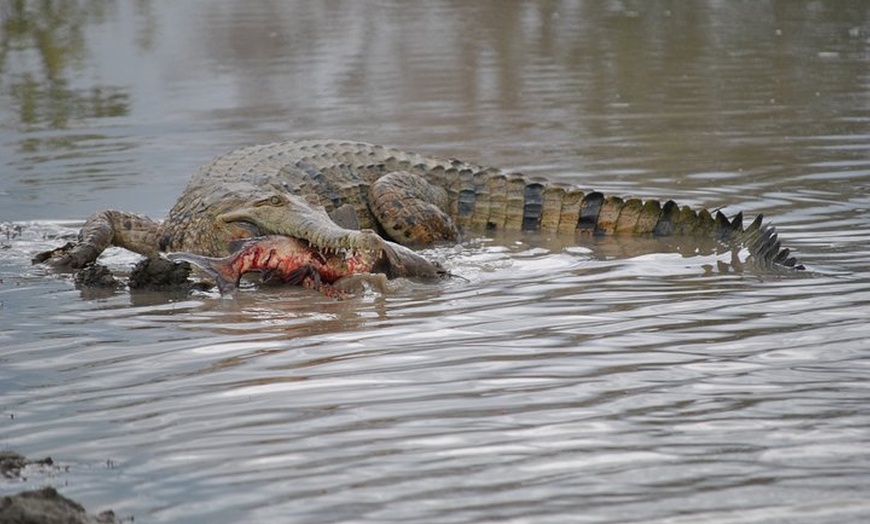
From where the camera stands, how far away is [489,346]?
5688mm

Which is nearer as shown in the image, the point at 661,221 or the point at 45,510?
the point at 45,510

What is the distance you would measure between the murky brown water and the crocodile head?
0.28m

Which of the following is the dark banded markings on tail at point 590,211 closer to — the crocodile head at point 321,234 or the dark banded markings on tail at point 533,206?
the dark banded markings on tail at point 533,206

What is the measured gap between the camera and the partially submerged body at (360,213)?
746 centimetres

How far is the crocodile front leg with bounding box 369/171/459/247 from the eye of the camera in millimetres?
8969

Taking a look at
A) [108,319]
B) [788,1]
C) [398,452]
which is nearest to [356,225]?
[108,319]

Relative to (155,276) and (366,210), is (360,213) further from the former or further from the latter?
(155,276)

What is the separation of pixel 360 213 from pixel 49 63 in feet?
32.7

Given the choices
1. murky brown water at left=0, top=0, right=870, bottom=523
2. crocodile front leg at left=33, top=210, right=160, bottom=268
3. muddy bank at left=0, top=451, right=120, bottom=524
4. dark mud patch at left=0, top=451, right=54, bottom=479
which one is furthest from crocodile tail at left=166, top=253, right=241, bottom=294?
muddy bank at left=0, top=451, right=120, bottom=524

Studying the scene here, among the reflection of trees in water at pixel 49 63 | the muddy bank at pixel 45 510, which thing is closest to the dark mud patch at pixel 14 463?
the muddy bank at pixel 45 510

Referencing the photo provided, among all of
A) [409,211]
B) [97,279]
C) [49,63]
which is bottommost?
[97,279]

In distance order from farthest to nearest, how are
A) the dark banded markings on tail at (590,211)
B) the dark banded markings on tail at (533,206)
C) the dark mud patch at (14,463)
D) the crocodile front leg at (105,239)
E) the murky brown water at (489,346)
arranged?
1. the dark banded markings on tail at (533,206)
2. the dark banded markings on tail at (590,211)
3. the crocodile front leg at (105,239)
4. the dark mud patch at (14,463)
5. the murky brown water at (489,346)

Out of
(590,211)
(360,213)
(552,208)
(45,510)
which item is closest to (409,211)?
(360,213)

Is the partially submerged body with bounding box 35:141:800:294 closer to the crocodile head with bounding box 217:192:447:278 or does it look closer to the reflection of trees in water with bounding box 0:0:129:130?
the crocodile head with bounding box 217:192:447:278
